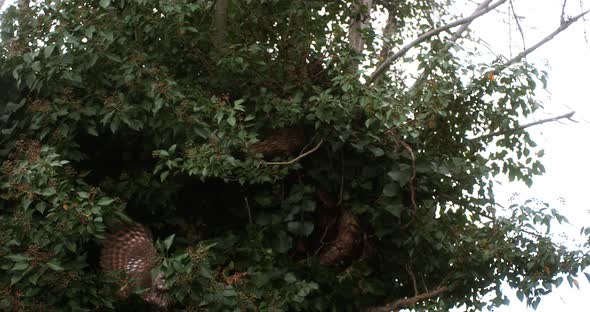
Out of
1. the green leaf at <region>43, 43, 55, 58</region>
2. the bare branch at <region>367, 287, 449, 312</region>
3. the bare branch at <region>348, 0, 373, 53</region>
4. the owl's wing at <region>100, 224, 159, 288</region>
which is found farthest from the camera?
the bare branch at <region>348, 0, 373, 53</region>

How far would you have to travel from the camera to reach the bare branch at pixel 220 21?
4762mm

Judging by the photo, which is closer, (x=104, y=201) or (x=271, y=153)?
(x=104, y=201)

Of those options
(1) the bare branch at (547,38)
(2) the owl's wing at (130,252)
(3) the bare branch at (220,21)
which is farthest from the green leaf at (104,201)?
(1) the bare branch at (547,38)

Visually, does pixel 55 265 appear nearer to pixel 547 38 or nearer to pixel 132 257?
pixel 132 257

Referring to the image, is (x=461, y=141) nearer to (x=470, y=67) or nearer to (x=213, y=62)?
(x=470, y=67)

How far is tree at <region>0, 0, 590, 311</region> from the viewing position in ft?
13.6

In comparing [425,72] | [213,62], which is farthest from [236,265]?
[425,72]

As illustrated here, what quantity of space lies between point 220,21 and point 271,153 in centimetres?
85

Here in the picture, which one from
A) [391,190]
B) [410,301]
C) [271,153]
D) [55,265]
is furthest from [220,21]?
[410,301]

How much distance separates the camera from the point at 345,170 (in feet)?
15.8

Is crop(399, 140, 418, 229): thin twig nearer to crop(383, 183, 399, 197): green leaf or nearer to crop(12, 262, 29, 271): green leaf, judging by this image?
crop(383, 183, 399, 197): green leaf

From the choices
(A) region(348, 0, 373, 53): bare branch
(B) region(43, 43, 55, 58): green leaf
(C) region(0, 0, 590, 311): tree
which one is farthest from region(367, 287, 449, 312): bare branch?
(B) region(43, 43, 55, 58): green leaf

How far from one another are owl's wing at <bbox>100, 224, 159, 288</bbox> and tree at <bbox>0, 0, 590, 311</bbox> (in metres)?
0.15

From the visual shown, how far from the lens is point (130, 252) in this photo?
14.2ft
